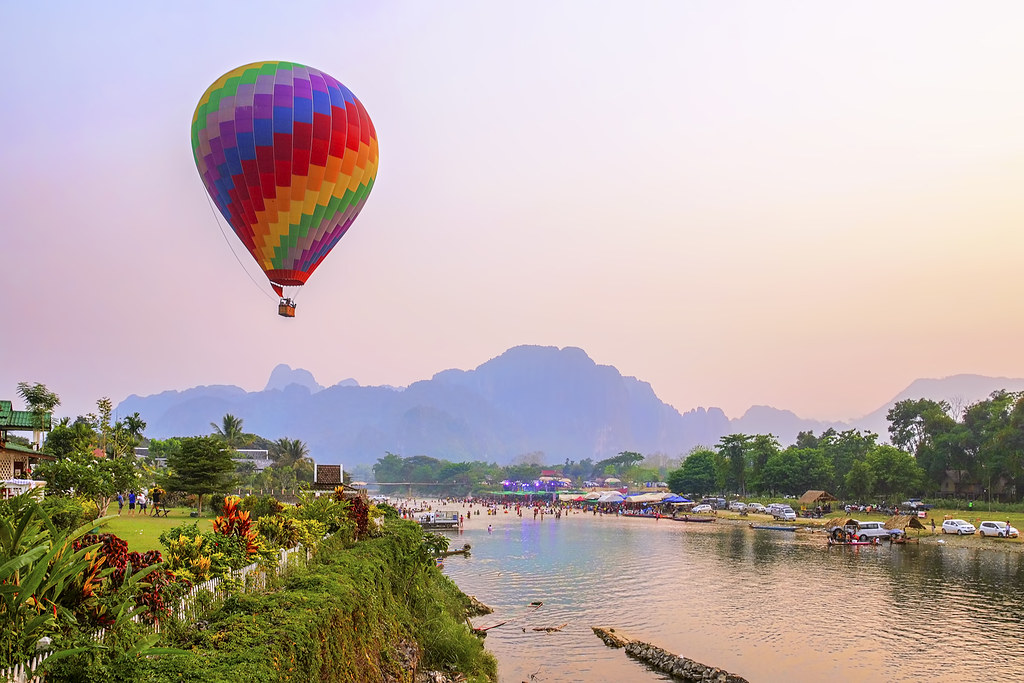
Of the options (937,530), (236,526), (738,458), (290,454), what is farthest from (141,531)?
(738,458)

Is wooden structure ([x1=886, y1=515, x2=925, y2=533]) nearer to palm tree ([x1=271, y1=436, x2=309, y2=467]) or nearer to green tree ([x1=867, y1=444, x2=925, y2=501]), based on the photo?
green tree ([x1=867, y1=444, x2=925, y2=501])

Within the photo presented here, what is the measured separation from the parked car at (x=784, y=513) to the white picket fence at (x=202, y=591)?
229 ft

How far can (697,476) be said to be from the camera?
110812 millimetres

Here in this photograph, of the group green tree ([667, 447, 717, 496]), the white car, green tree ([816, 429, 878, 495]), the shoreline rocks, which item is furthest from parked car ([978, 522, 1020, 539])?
green tree ([667, 447, 717, 496])

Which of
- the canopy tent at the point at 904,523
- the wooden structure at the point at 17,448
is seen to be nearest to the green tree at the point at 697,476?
the canopy tent at the point at 904,523

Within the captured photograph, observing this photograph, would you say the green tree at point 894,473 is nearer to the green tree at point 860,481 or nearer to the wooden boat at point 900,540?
the green tree at point 860,481

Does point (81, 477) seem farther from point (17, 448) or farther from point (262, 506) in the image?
point (17, 448)

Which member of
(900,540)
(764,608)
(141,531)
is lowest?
(764,608)

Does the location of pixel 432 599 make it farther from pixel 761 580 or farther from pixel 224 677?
pixel 761 580

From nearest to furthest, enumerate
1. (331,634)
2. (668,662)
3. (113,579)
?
(113,579) → (331,634) → (668,662)

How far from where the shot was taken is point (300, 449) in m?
106

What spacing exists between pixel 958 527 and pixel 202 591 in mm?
63206

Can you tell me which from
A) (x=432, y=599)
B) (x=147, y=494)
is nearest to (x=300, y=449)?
(x=147, y=494)

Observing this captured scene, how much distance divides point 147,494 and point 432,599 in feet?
71.0
